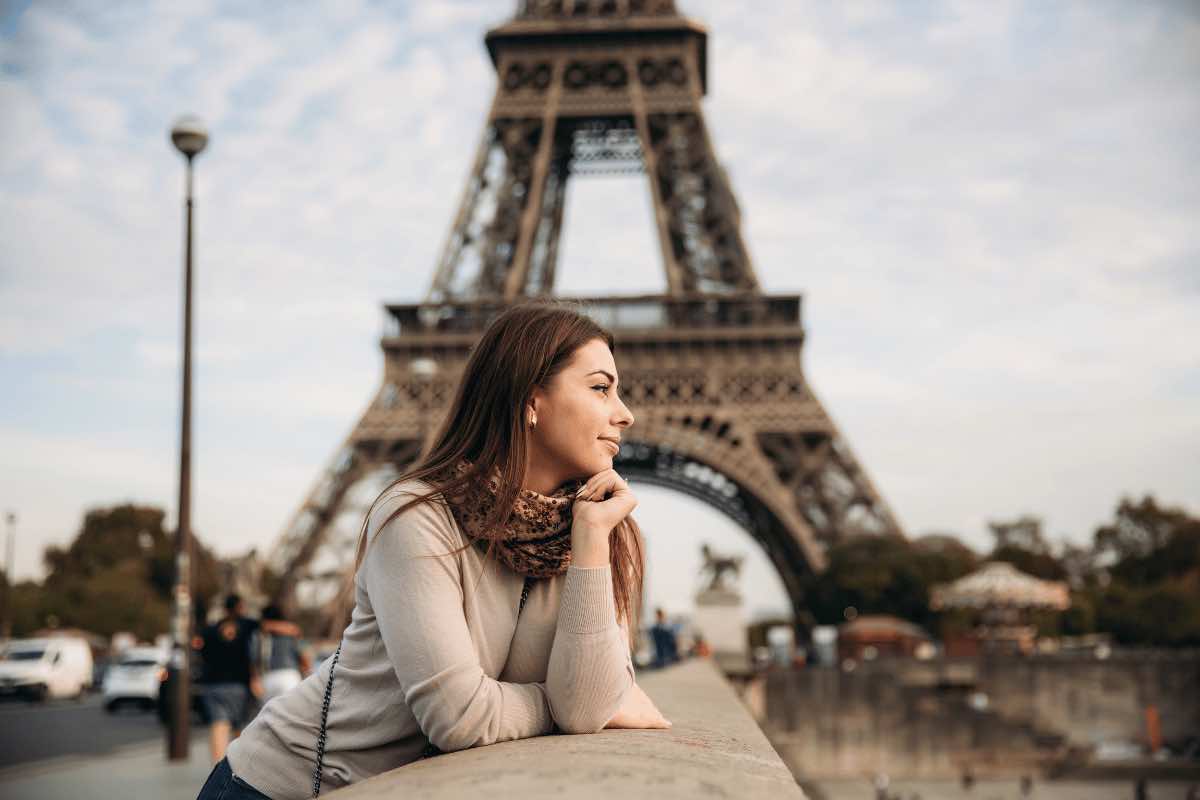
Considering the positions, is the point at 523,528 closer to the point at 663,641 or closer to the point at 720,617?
the point at 663,641

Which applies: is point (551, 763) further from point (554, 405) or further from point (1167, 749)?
point (1167, 749)

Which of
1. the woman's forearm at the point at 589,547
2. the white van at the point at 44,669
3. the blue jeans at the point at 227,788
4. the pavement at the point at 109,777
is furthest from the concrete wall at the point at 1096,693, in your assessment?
the blue jeans at the point at 227,788

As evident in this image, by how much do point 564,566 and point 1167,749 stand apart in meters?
32.5

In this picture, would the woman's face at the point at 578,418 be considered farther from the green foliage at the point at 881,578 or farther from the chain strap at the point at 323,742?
the green foliage at the point at 881,578

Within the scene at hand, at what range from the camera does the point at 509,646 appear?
302 centimetres

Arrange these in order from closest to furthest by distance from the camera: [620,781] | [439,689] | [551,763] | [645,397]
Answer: [620,781] < [551,763] < [439,689] < [645,397]

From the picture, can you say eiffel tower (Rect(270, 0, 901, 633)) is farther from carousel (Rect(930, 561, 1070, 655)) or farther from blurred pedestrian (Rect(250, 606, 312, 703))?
blurred pedestrian (Rect(250, 606, 312, 703))

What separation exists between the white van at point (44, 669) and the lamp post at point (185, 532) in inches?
711

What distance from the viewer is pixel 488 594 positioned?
115 inches

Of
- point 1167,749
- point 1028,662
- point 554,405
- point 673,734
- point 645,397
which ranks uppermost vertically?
point 645,397

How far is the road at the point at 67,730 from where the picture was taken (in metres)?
15.9

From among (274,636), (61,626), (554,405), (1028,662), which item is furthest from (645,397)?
(61,626)

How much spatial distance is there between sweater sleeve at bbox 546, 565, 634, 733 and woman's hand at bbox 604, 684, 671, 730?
18 centimetres

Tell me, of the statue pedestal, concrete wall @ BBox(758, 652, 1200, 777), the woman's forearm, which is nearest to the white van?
the statue pedestal
